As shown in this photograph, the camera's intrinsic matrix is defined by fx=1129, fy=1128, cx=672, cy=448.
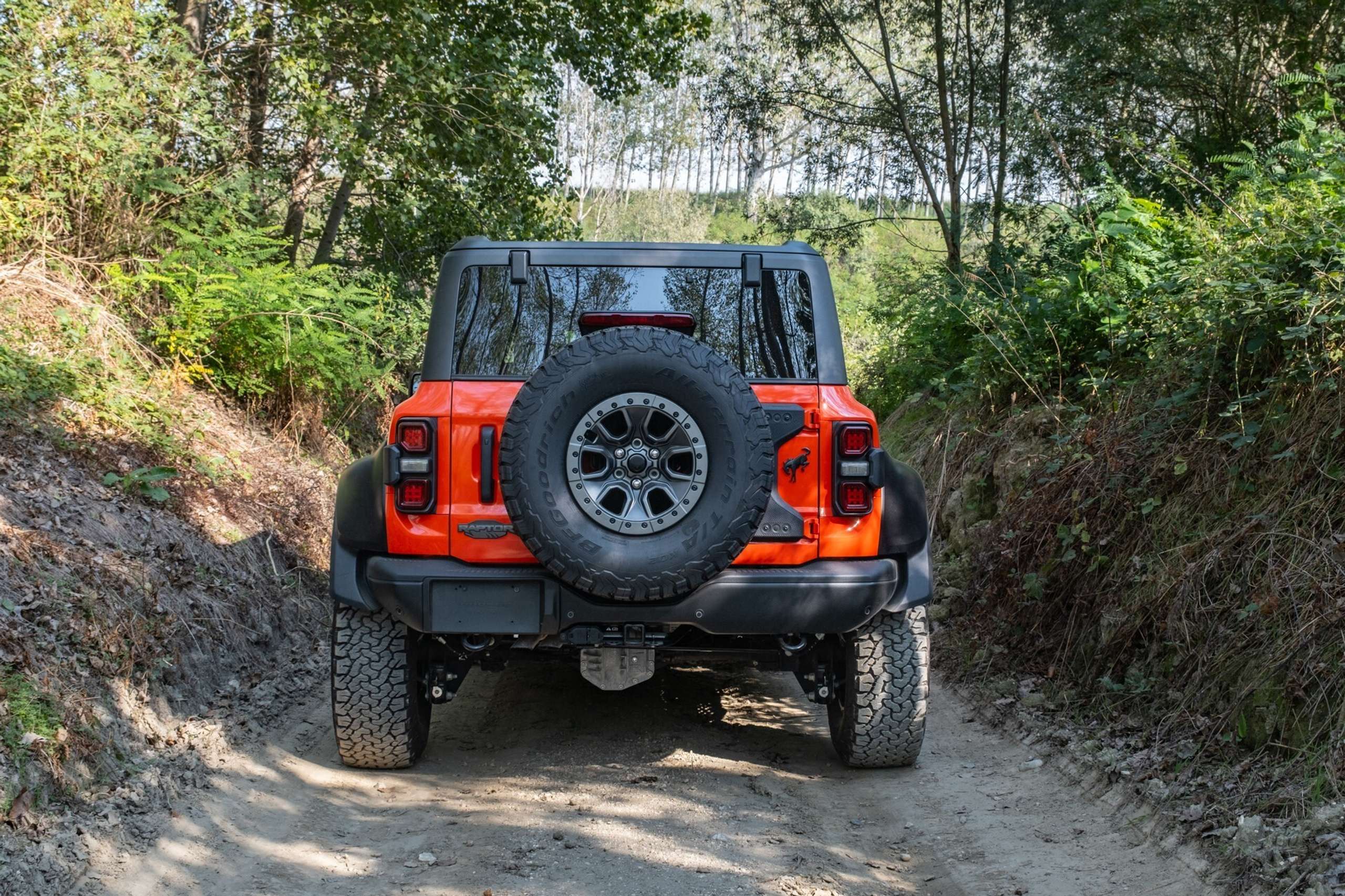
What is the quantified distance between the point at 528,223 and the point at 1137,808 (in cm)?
955

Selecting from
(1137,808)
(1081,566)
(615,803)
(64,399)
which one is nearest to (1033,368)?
(1081,566)

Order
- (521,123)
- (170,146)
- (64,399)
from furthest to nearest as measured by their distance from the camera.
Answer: (521,123) → (170,146) → (64,399)

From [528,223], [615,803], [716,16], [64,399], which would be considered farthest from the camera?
[716,16]

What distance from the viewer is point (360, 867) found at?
3684mm

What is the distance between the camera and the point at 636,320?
4543 millimetres

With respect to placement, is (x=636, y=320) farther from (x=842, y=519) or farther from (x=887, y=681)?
(x=887, y=681)

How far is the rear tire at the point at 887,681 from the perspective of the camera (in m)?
4.57

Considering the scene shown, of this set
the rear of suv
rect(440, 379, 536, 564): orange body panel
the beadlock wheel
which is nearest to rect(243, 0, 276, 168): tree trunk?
the rear of suv

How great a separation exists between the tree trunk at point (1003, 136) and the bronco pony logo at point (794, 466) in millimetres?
7892

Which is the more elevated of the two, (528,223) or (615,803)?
(528,223)

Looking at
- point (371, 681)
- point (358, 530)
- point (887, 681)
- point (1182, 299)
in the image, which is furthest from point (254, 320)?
point (1182, 299)

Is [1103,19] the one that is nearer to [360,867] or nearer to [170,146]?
[170,146]

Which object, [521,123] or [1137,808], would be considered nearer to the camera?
[1137,808]

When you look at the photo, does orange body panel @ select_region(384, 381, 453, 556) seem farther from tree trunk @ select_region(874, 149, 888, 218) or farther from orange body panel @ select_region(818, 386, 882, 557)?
tree trunk @ select_region(874, 149, 888, 218)
